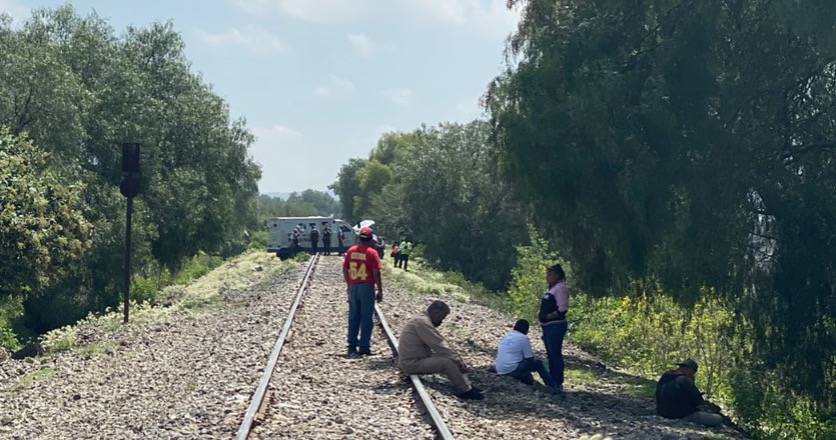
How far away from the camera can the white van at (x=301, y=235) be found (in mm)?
62781

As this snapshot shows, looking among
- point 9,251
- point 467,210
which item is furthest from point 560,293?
point 467,210

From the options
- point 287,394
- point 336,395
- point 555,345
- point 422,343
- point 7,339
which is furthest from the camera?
point 7,339

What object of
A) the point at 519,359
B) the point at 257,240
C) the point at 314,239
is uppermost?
the point at 314,239

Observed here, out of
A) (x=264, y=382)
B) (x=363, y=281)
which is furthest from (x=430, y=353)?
(x=363, y=281)

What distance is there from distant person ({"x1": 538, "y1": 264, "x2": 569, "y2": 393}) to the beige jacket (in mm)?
1495

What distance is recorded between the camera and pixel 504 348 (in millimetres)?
14969

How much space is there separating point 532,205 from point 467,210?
45.8m

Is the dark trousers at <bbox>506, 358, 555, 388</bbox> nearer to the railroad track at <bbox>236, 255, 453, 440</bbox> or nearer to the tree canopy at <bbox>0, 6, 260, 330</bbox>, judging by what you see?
the railroad track at <bbox>236, 255, 453, 440</bbox>

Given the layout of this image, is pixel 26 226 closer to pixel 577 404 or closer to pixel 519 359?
pixel 519 359

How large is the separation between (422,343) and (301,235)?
49806mm

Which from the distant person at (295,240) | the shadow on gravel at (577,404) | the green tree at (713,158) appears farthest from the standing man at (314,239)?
the green tree at (713,158)

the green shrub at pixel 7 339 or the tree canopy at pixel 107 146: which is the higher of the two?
the tree canopy at pixel 107 146

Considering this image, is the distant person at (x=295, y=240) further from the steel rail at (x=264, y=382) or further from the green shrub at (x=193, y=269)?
the steel rail at (x=264, y=382)

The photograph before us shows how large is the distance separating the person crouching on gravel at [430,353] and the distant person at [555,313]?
148 centimetres
